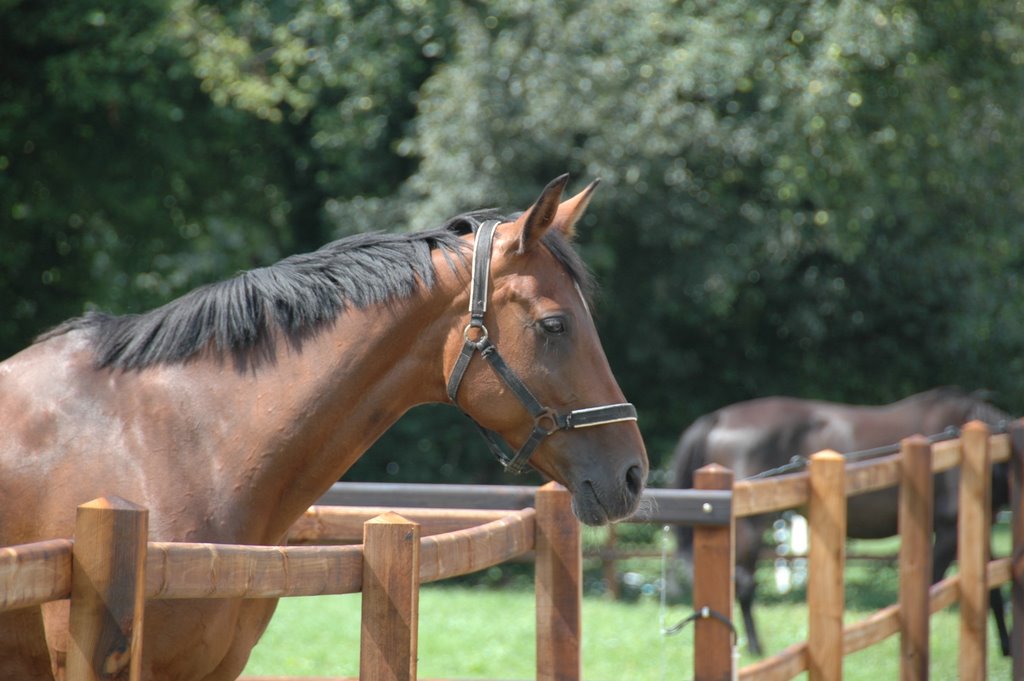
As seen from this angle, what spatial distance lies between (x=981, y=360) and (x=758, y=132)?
4.68 meters

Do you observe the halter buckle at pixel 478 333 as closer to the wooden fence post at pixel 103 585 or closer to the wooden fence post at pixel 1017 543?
the wooden fence post at pixel 103 585

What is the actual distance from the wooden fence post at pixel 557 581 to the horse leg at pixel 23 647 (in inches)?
49.7

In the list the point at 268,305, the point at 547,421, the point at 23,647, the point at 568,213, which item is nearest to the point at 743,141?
the point at 568,213

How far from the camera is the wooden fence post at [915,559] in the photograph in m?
5.03

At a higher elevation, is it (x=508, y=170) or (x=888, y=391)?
(x=508, y=170)

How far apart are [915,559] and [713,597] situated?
6.21 ft

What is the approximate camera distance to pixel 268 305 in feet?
9.62

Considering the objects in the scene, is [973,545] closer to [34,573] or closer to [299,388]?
[299,388]

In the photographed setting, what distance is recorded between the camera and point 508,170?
11.1m

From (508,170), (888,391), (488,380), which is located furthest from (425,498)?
(888,391)

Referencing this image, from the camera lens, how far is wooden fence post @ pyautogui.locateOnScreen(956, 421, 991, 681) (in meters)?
5.79

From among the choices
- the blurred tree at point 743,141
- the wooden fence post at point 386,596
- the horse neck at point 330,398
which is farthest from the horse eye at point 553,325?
the blurred tree at point 743,141

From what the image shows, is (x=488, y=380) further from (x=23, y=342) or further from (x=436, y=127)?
(x=23, y=342)

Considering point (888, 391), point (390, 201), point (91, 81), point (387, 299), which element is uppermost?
point (91, 81)
